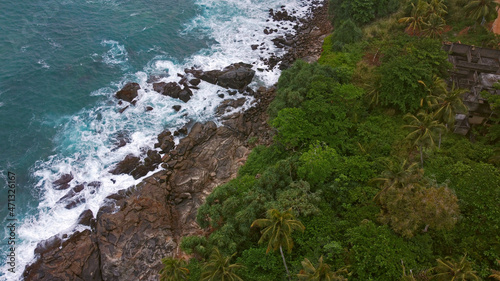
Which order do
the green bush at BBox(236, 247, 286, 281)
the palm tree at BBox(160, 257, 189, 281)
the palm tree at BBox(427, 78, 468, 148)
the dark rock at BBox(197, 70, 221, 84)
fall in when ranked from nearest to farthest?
the palm tree at BBox(160, 257, 189, 281) < the green bush at BBox(236, 247, 286, 281) < the palm tree at BBox(427, 78, 468, 148) < the dark rock at BBox(197, 70, 221, 84)

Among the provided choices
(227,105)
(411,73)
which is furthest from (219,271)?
(411,73)

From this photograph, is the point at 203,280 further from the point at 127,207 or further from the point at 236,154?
the point at 236,154

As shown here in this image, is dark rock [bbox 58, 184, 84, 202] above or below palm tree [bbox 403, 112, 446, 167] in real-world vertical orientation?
below

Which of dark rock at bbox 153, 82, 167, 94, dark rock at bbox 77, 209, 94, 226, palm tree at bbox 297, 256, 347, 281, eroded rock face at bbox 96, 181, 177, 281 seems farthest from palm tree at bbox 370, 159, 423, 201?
dark rock at bbox 153, 82, 167, 94

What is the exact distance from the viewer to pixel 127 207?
4147cm

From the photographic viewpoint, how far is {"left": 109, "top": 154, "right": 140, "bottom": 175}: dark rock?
45.9 meters

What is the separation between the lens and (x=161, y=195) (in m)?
43.0

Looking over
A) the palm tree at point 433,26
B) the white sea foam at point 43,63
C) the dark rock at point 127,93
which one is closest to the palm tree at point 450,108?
the palm tree at point 433,26

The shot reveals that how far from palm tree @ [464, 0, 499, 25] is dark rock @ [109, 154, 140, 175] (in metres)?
62.2

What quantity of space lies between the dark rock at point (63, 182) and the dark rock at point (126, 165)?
6.00 metres

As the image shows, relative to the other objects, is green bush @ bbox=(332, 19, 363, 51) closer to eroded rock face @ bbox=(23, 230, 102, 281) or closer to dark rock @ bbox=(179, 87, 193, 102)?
dark rock @ bbox=(179, 87, 193, 102)

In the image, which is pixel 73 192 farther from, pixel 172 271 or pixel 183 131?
pixel 172 271

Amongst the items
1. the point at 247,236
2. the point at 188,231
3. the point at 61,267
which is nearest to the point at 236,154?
the point at 188,231

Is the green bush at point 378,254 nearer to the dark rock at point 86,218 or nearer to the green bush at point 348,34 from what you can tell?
the dark rock at point 86,218
